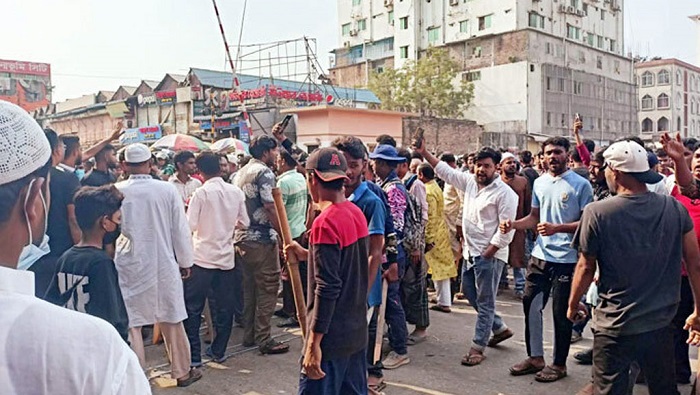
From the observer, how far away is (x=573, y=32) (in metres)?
48.6

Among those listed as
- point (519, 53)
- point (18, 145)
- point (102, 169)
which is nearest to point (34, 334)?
point (18, 145)

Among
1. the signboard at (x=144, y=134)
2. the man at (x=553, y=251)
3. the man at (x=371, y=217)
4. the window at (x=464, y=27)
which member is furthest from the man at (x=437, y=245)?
the window at (x=464, y=27)

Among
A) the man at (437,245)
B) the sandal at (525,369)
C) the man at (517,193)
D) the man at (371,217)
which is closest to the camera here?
the man at (371,217)

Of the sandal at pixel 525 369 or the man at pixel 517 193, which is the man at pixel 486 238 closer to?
the sandal at pixel 525 369

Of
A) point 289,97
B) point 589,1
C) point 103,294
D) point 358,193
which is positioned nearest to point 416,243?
point 358,193

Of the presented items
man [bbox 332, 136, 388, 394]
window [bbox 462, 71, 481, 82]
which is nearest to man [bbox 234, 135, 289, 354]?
man [bbox 332, 136, 388, 394]

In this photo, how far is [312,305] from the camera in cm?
337

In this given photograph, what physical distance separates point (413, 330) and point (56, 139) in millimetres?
4000

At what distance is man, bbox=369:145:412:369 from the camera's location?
5.12m

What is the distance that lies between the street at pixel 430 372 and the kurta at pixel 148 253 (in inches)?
30.9

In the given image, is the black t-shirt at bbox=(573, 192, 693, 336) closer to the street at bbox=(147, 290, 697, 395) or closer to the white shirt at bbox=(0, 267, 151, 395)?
the street at bbox=(147, 290, 697, 395)

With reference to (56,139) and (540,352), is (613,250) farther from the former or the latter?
(56,139)

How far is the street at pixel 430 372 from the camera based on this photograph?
15.6 feet

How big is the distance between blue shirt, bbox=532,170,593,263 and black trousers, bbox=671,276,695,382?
0.85 m
